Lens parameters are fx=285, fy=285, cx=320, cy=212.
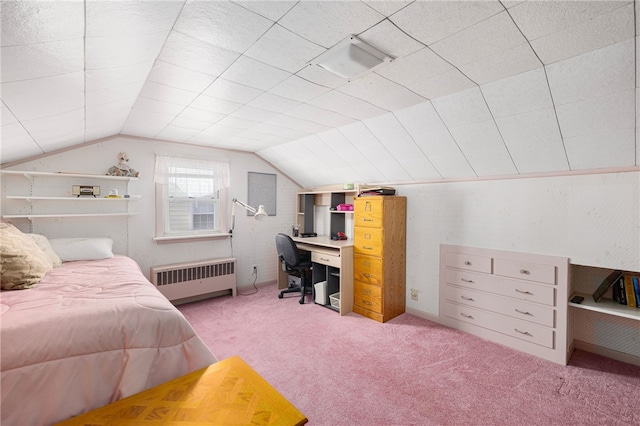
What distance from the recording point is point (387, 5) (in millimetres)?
1272

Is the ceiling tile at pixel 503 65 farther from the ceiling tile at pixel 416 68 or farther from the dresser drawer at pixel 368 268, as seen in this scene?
the dresser drawer at pixel 368 268

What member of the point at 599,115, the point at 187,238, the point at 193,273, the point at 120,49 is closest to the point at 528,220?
the point at 599,115

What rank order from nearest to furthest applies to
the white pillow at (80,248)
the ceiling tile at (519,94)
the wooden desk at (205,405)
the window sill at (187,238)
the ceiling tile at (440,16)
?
the wooden desk at (205,405) → the ceiling tile at (440,16) → the ceiling tile at (519,94) → the white pillow at (80,248) → the window sill at (187,238)

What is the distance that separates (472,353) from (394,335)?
0.71 m

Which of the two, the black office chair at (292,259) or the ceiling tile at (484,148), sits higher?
the ceiling tile at (484,148)

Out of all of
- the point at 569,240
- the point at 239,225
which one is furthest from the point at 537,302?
the point at 239,225

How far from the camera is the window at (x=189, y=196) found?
3789mm

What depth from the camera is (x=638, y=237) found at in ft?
6.97

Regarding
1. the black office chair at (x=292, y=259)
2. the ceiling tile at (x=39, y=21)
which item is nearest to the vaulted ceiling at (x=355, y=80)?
the ceiling tile at (x=39, y=21)

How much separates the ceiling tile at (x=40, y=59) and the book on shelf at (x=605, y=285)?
3.89 meters

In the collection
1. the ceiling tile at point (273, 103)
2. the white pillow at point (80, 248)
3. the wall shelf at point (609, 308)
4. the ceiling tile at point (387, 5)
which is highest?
the ceiling tile at point (273, 103)

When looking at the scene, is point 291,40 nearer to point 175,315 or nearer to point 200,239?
point 175,315

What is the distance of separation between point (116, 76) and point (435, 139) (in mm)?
2571

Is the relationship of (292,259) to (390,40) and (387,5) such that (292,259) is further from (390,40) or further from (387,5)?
(387,5)
